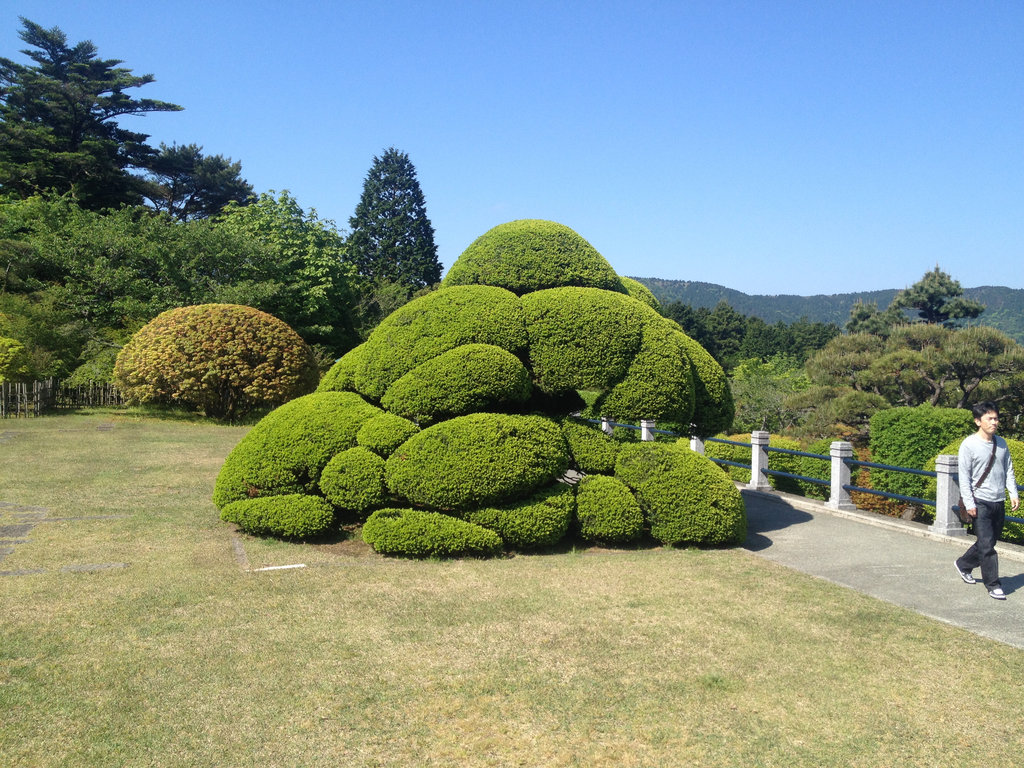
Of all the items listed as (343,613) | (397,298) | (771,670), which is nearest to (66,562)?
(343,613)

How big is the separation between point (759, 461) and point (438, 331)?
6.74 m

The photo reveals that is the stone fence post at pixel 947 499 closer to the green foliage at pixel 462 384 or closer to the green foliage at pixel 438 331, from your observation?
the green foliage at pixel 462 384

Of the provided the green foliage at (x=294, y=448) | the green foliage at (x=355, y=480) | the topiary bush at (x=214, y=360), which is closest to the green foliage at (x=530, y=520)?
the green foliage at (x=355, y=480)

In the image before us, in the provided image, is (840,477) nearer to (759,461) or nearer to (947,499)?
(947,499)

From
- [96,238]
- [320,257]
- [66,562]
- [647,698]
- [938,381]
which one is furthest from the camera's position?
[320,257]

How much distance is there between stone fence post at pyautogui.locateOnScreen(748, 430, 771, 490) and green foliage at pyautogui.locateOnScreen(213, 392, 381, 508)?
687 centimetres

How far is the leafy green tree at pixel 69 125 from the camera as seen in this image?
37.1 m

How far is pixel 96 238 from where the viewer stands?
93.8 ft

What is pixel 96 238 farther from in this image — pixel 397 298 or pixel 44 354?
pixel 397 298

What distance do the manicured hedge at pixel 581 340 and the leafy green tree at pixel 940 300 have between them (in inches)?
1277

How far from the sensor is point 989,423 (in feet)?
20.0

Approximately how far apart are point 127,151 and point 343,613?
45.0 m

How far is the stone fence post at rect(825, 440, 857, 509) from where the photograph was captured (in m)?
10.1

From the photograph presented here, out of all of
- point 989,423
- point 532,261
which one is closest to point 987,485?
point 989,423
